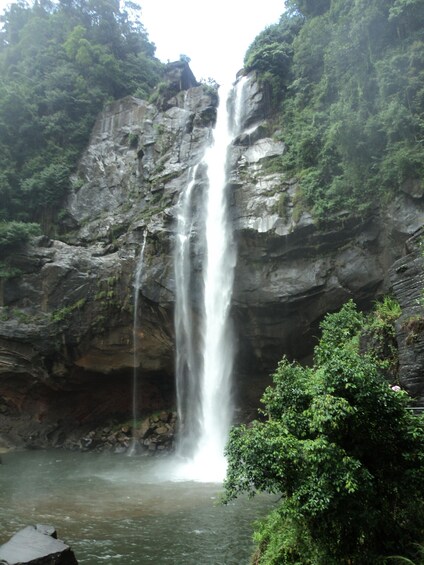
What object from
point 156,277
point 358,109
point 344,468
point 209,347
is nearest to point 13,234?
point 156,277

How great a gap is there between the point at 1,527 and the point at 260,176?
15.1 meters

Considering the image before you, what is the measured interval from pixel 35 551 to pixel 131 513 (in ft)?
11.9

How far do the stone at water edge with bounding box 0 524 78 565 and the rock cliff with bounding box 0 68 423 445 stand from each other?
1132 cm

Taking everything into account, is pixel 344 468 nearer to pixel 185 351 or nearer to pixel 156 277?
pixel 185 351

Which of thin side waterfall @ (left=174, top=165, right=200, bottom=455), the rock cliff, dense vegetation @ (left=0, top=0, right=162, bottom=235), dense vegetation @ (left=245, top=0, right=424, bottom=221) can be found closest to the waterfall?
thin side waterfall @ (left=174, top=165, right=200, bottom=455)

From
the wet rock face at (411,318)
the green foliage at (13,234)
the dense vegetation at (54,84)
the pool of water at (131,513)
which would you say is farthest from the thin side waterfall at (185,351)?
the wet rock face at (411,318)

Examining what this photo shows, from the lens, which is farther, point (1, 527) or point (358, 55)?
point (358, 55)

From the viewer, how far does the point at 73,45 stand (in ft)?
101

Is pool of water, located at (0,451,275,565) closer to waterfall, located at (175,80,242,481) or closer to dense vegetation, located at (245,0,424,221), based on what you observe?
waterfall, located at (175,80,242,481)

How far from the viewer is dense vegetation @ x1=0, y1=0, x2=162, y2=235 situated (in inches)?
982

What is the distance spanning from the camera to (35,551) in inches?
280

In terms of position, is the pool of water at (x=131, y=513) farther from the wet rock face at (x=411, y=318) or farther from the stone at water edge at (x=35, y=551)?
the wet rock face at (x=411, y=318)

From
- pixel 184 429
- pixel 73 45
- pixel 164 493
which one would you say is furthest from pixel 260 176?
pixel 73 45

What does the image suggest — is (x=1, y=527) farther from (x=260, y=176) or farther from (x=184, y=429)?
(x=260, y=176)
